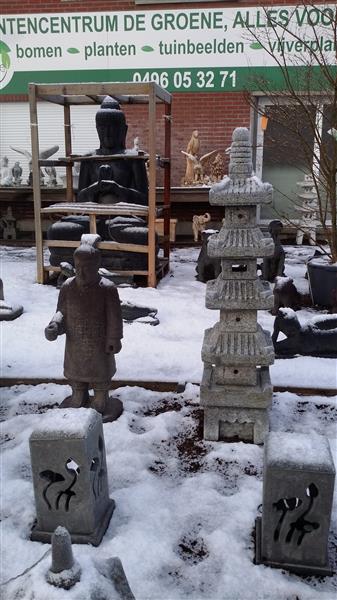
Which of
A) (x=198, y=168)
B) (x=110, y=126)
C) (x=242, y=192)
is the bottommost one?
(x=242, y=192)

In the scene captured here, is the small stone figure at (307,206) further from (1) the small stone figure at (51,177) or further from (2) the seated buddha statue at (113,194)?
(1) the small stone figure at (51,177)

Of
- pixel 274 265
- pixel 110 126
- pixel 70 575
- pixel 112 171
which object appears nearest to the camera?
pixel 70 575

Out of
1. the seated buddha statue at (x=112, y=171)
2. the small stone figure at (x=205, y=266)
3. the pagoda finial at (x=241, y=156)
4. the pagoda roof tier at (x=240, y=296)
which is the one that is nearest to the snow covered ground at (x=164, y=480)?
the pagoda roof tier at (x=240, y=296)

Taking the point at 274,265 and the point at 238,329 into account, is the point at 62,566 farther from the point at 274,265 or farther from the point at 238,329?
the point at 274,265

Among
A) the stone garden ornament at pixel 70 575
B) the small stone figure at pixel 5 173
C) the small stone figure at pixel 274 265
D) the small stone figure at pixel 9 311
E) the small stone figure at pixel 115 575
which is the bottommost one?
the small stone figure at pixel 9 311

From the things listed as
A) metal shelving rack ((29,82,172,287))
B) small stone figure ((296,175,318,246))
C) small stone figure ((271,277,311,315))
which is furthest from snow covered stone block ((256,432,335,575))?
small stone figure ((296,175,318,246))

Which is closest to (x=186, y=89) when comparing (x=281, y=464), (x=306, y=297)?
(x=306, y=297)

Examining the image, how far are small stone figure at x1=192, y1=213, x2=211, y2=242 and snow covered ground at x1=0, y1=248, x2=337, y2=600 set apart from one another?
4.25 meters

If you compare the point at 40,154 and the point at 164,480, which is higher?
the point at 40,154

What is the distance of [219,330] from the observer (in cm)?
315

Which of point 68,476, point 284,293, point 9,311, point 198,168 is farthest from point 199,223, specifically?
point 68,476

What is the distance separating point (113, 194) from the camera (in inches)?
266

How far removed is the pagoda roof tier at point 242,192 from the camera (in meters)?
2.81

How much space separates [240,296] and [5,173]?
7951 mm
